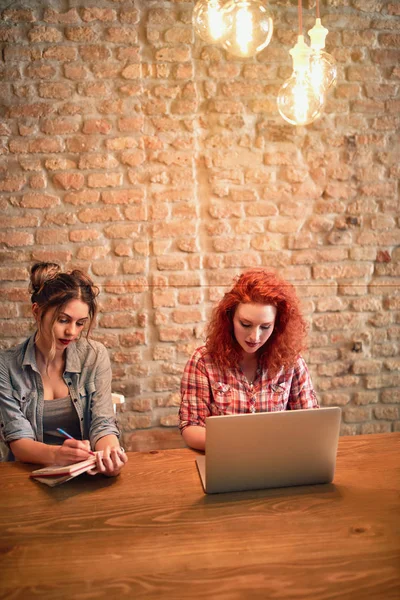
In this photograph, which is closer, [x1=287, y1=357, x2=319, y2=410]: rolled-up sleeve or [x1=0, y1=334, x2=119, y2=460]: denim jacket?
[x1=0, y1=334, x2=119, y2=460]: denim jacket

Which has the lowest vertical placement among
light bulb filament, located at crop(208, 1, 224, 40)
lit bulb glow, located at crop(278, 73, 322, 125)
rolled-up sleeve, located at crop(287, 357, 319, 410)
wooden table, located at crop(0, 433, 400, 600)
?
wooden table, located at crop(0, 433, 400, 600)

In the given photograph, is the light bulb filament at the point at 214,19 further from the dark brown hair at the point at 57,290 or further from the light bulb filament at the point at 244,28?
the dark brown hair at the point at 57,290

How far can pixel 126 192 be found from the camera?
313cm

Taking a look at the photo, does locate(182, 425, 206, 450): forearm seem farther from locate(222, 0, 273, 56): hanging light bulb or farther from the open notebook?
locate(222, 0, 273, 56): hanging light bulb

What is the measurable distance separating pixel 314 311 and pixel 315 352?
266 millimetres

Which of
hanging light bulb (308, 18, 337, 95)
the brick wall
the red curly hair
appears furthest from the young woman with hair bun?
hanging light bulb (308, 18, 337, 95)

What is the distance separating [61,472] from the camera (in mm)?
1599

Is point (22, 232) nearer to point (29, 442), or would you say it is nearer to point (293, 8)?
point (29, 442)

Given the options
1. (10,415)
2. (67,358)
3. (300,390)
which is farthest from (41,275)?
(300,390)

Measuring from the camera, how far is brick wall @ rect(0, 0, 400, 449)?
9.99 feet

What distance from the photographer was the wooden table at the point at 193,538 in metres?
1.21

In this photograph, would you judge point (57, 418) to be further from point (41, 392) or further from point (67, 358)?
point (67, 358)

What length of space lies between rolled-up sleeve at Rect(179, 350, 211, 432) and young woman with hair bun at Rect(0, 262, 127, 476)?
11.7 inches

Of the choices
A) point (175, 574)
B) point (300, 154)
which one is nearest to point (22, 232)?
point (300, 154)
